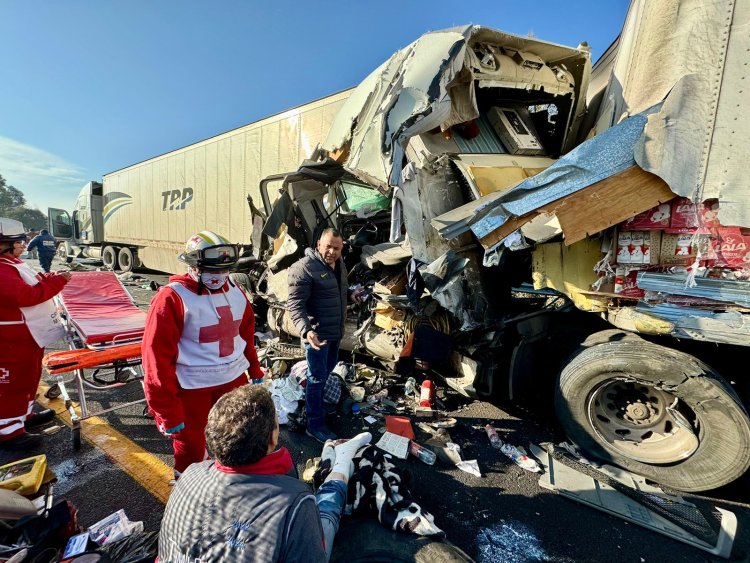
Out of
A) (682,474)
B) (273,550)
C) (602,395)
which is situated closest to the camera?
(273,550)

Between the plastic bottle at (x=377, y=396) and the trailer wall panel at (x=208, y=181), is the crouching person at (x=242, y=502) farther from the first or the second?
the trailer wall panel at (x=208, y=181)

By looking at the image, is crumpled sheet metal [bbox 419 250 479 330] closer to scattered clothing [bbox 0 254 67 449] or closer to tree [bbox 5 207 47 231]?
scattered clothing [bbox 0 254 67 449]

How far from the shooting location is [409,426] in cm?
293

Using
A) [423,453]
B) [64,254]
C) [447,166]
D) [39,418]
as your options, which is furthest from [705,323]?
[64,254]

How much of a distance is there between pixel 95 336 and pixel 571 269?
12.2ft

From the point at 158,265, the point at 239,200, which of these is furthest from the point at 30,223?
the point at 239,200

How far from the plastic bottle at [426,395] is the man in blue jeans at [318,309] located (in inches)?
36.2

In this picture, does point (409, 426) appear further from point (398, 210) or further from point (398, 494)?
point (398, 210)

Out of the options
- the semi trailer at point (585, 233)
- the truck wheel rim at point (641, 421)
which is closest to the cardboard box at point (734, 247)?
the semi trailer at point (585, 233)

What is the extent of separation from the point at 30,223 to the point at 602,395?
202 feet

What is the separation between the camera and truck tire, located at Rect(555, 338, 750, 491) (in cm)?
219

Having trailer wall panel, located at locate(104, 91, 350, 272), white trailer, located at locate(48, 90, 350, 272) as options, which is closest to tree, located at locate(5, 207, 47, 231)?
white trailer, located at locate(48, 90, 350, 272)

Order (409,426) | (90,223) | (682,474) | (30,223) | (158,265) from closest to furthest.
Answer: (682,474) < (409,426) < (158,265) < (90,223) < (30,223)

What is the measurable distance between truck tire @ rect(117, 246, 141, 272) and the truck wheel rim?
14993 millimetres
